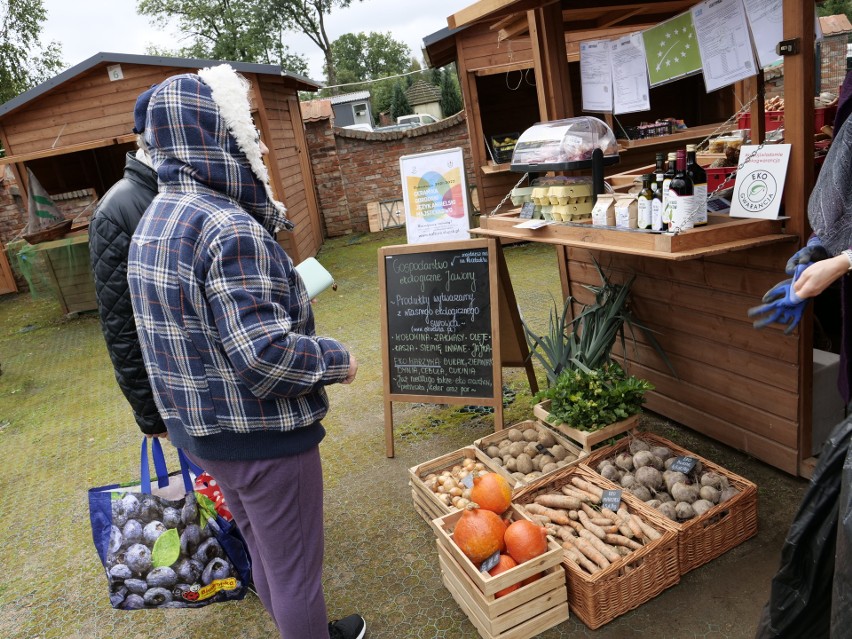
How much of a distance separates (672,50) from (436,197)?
1514 millimetres

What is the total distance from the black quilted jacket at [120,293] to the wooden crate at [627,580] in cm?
173

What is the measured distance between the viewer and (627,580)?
2324 mm

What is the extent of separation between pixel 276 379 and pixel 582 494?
1.66 m

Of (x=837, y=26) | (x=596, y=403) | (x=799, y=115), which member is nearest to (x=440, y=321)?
(x=596, y=403)

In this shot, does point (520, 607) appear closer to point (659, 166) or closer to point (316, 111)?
point (659, 166)

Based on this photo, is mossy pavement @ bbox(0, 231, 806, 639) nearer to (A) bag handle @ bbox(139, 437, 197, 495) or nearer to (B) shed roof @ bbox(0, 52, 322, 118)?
(A) bag handle @ bbox(139, 437, 197, 495)

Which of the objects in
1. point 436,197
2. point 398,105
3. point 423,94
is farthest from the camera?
point 423,94

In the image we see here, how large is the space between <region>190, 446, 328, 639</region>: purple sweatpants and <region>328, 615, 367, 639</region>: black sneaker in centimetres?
48

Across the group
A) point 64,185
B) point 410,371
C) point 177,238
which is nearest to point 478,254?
point 410,371

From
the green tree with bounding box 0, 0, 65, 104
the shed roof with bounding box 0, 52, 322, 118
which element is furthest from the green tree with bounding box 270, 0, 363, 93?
the shed roof with bounding box 0, 52, 322, 118

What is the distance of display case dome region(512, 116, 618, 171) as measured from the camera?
2.97 m

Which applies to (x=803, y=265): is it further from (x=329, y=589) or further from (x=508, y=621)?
(x=329, y=589)

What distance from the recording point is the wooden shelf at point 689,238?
2.41 meters

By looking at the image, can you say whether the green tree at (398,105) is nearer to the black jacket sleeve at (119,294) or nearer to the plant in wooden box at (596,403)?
the plant in wooden box at (596,403)
